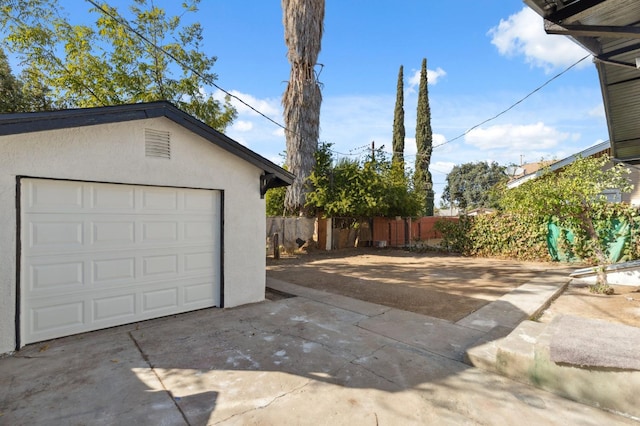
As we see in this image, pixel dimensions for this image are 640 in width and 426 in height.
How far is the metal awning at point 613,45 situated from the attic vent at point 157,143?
486 cm

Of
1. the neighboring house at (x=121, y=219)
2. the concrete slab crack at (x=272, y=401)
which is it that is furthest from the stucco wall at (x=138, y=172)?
the concrete slab crack at (x=272, y=401)

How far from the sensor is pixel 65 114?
3684 mm

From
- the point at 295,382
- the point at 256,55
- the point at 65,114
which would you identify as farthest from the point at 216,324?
the point at 256,55

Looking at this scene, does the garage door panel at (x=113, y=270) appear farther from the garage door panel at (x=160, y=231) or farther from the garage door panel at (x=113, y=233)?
the garage door panel at (x=160, y=231)

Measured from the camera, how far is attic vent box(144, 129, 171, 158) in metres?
4.58

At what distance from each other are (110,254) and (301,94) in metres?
12.0

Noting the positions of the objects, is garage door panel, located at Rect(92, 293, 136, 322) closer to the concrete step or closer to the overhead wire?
the concrete step

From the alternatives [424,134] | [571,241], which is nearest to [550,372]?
[571,241]

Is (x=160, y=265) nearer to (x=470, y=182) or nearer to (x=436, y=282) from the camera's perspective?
(x=436, y=282)

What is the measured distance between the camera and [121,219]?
14.6 ft

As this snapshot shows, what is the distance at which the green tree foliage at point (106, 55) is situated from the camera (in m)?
10.4

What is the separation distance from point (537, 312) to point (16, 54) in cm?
1632

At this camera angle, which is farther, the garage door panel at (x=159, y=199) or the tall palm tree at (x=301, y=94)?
the tall palm tree at (x=301, y=94)

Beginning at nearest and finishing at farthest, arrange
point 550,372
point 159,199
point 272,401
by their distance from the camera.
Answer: point 272,401, point 550,372, point 159,199
